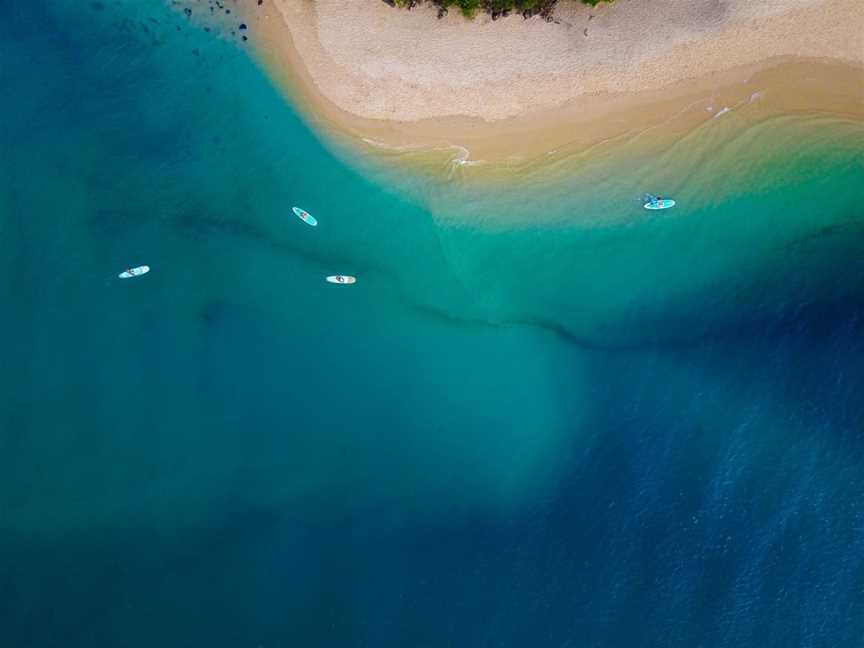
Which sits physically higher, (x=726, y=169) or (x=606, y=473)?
(x=726, y=169)

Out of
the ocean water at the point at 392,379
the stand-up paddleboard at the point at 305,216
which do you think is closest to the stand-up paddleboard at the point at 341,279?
the ocean water at the point at 392,379

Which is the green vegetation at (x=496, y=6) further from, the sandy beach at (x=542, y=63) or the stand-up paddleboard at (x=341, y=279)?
the stand-up paddleboard at (x=341, y=279)

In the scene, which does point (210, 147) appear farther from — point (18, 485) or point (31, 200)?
point (18, 485)

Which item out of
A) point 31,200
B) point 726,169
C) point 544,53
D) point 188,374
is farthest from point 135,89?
point 726,169

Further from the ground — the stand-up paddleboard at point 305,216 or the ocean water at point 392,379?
the stand-up paddleboard at point 305,216

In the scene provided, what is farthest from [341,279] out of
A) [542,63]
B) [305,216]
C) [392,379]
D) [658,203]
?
[658,203]

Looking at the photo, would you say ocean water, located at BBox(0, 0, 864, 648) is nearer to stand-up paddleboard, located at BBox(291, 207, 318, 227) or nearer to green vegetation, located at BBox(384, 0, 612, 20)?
stand-up paddleboard, located at BBox(291, 207, 318, 227)
